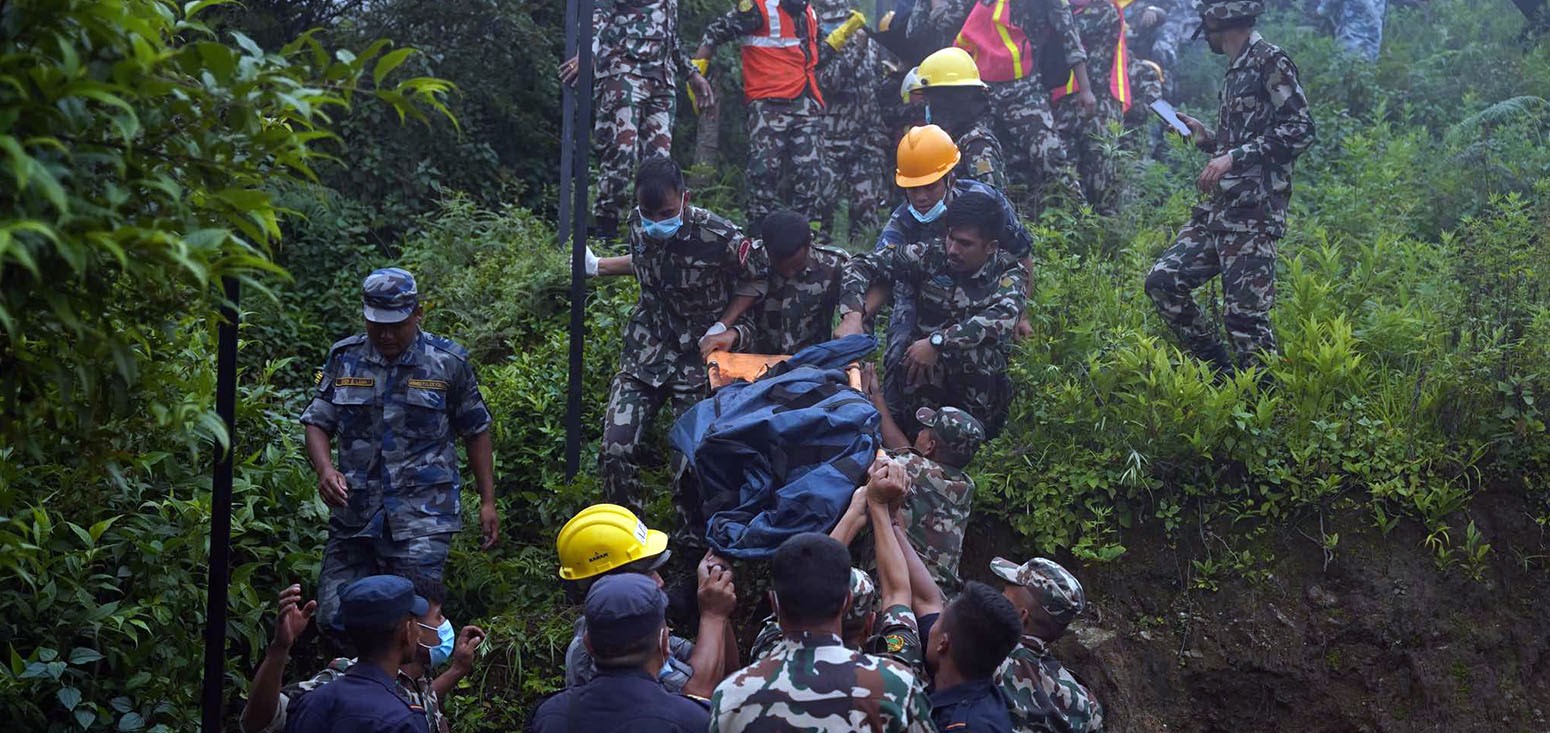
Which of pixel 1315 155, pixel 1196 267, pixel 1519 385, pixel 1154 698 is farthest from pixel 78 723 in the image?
pixel 1315 155

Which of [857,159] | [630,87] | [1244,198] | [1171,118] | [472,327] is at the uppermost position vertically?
[1171,118]

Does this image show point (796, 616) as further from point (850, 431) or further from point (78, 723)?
point (78, 723)

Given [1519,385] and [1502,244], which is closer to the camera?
[1519,385]

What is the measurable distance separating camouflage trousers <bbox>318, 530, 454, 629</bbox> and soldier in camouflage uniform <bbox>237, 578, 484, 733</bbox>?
0.86m

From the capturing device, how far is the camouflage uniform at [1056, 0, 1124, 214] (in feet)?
30.2

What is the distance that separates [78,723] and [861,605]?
3017mm

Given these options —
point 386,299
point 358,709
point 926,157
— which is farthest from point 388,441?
point 926,157

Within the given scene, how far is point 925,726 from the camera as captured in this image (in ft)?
11.0

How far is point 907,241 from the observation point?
6.54 m

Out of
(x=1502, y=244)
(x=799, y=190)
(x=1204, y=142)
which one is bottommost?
(x=799, y=190)

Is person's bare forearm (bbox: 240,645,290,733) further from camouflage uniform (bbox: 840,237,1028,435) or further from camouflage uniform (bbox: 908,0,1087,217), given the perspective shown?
camouflage uniform (bbox: 908,0,1087,217)

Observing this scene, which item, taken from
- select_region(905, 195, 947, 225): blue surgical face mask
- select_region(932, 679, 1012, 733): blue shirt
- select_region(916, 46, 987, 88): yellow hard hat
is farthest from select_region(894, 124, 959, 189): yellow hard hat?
select_region(932, 679, 1012, 733): blue shirt

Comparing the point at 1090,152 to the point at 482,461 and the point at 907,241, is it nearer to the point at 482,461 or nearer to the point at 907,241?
the point at 907,241

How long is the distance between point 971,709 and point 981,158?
4868mm
